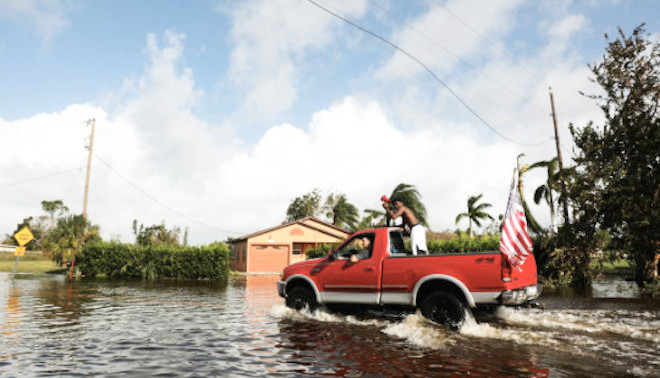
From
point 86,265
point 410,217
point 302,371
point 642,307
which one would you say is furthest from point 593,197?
point 86,265

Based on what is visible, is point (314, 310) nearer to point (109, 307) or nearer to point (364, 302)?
point (364, 302)

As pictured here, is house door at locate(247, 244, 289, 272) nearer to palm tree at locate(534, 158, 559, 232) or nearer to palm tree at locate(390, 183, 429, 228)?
palm tree at locate(390, 183, 429, 228)

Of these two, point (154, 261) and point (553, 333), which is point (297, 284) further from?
point (154, 261)

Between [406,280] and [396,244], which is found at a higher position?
[396,244]

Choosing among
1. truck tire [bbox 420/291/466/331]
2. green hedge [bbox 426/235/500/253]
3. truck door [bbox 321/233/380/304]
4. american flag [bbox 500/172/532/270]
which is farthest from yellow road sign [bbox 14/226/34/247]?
american flag [bbox 500/172/532/270]

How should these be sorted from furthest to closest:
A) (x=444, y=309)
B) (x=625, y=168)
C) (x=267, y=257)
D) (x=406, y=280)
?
(x=267, y=257)
(x=625, y=168)
(x=406, y=280)
(x=444, y=309)

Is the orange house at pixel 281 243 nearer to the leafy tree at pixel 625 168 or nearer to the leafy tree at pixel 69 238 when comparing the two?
the leafy tree at pixel 69 238

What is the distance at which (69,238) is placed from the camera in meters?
31.0

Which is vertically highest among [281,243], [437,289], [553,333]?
[281,243]

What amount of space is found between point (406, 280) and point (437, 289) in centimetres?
59

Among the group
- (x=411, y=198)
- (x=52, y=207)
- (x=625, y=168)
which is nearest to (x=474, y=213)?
(x=411, y=198)

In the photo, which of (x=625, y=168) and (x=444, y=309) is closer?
(x=444, y=309)

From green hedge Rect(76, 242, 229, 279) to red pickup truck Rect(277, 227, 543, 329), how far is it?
20922 mm

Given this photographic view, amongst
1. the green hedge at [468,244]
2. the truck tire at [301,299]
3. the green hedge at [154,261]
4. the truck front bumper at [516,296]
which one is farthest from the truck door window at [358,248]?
the green hedge at [154,261]
